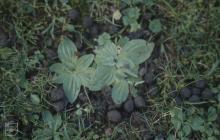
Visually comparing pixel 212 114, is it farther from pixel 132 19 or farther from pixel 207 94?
pixel 132 19

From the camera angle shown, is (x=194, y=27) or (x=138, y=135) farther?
(x=194, y=27)

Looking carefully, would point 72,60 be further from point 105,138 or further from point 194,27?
point 194,27

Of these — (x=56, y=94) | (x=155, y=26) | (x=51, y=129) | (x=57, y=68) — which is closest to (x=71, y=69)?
(x=57, y=68)

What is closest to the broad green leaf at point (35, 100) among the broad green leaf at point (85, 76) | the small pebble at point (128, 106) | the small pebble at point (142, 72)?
the broad green leaf at point (85, 76)

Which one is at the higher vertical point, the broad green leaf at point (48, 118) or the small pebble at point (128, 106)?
the small pebble at point (128, 106)

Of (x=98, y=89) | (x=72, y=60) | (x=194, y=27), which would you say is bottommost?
(x=98, y=89)

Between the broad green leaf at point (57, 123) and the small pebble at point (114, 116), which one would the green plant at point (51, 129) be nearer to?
the broad green leaf at point (57, 123)

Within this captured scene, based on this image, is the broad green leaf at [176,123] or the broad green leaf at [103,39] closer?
the broad green leaf at [176,123]

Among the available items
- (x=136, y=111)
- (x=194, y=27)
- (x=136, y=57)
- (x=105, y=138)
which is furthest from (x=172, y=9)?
(x=105, y=138)
